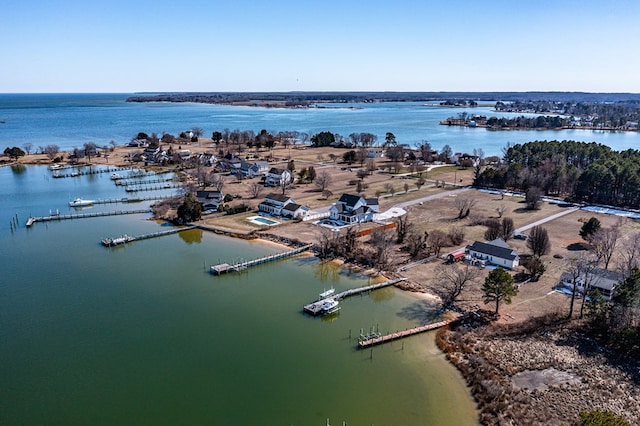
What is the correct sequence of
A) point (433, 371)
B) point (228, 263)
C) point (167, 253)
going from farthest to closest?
point (167, 253), point (228, 263), point (433, 371)

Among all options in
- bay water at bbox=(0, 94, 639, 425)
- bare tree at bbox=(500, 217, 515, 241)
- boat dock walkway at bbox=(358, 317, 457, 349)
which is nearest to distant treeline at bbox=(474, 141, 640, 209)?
bare tree at bbox=(500, 217, 515, 241)

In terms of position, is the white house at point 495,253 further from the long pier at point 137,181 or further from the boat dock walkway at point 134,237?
the long pier at point 137,181

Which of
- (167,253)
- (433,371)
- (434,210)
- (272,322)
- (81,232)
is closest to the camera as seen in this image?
(433,371)

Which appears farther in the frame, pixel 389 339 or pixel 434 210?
pixel 434 210

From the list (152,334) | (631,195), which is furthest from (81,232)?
(631,195)

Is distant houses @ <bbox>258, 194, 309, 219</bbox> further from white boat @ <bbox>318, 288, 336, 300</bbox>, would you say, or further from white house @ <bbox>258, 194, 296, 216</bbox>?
white boat @ <bbox>318, 288, 336, 300</bbox>

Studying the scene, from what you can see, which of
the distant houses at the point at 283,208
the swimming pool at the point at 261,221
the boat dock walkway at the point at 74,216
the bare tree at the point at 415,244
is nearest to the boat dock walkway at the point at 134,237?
the swimming pool at the point at 261,221

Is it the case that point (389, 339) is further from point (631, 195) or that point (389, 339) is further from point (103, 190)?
point (103, 190)
